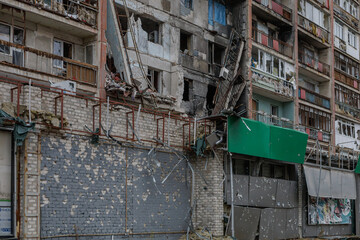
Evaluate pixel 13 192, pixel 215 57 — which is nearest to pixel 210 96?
pixel 215 57

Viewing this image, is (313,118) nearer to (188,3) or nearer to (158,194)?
(188,3)

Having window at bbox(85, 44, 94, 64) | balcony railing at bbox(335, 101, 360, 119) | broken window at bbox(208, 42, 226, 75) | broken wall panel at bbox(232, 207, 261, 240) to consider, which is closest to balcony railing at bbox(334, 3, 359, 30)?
balcony railing at bbox(335, 101, 360, 119)

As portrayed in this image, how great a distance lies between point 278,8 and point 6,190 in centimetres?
2212

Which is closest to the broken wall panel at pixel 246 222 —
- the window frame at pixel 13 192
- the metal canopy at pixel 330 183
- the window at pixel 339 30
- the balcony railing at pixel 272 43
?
the metal canopy at pixel 330 183

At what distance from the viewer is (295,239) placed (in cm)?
2520

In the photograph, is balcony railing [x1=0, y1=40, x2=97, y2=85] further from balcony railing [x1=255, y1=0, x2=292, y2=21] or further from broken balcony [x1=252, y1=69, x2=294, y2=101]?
balcony railing [x1=255, y1=0, x2=292, y2=21]

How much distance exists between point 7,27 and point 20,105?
236 inches

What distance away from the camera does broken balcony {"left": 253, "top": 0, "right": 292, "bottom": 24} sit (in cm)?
3022

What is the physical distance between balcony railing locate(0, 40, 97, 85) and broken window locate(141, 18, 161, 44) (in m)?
4.85

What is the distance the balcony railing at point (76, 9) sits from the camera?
67.0ft

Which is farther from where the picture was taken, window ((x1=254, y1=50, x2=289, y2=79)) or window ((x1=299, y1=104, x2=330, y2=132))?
Answer: window ((x1=299, y1=104, x2=330, y2=132))

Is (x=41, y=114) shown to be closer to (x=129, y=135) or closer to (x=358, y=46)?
(x=129, y=135)

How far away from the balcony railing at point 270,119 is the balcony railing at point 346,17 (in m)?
11.8

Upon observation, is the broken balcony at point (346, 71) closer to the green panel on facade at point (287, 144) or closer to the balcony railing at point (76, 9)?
the green panel on facade at point (287, 144)
